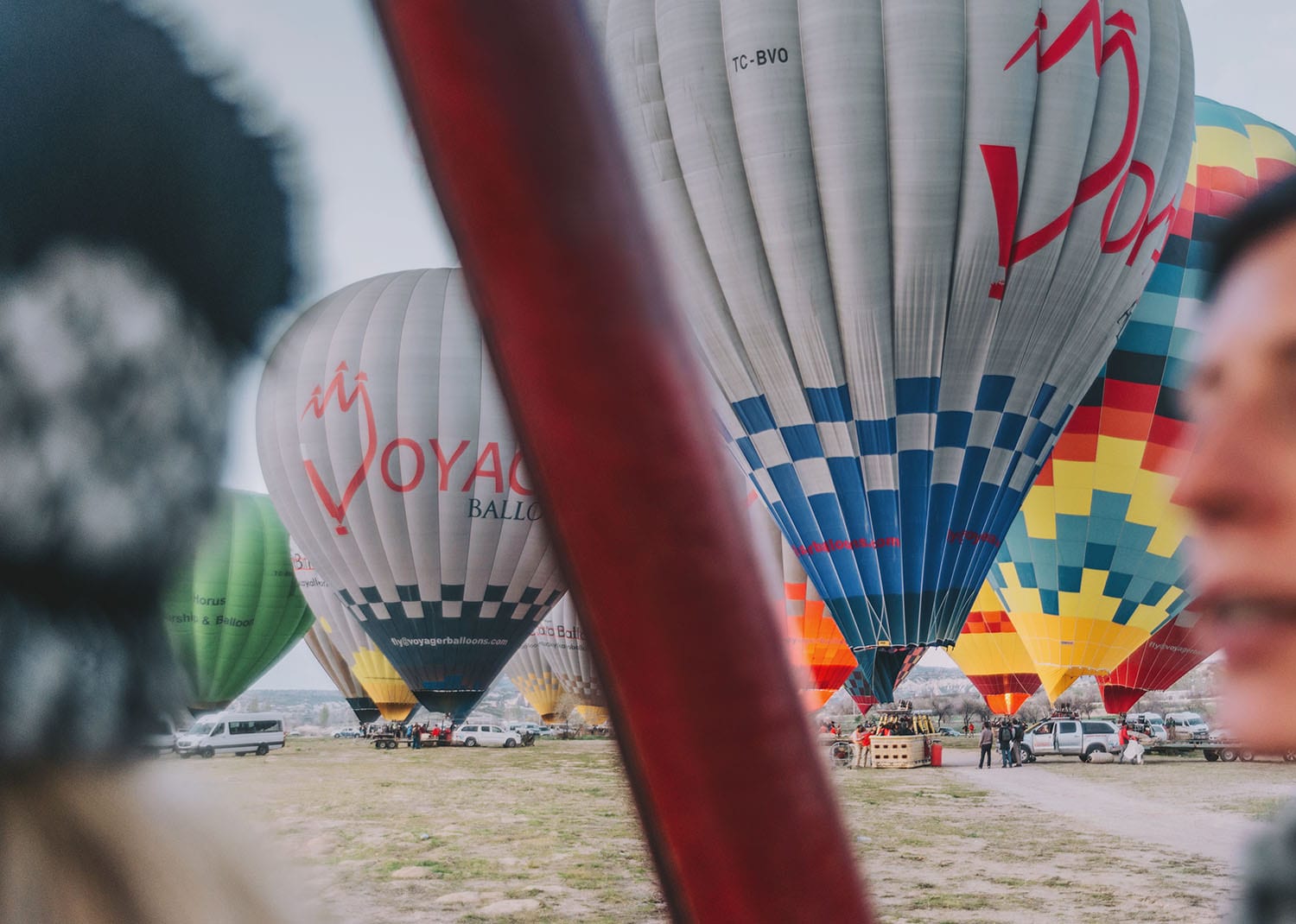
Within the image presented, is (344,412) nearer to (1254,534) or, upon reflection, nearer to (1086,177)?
(1086,177)

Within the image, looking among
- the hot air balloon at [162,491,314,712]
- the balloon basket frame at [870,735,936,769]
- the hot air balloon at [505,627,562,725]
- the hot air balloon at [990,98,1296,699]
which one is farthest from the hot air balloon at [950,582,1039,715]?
the hot air balloon at [162,491,314,712]

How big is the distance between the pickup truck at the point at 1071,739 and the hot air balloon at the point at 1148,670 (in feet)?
1.73

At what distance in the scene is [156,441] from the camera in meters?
0.40

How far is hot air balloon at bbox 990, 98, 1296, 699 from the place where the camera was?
1209 cm

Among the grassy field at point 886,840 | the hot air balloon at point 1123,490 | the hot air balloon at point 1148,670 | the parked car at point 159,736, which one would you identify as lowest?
the grassy field at point 886,840

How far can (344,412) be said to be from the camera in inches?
562

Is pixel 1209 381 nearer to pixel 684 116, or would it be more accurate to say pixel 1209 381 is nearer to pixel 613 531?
pixel 613 531

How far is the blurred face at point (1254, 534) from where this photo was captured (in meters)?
0.31

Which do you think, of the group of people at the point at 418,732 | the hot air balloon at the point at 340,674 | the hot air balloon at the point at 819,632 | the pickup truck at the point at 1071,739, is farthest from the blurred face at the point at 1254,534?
the hot air balloon at the point at 340,674

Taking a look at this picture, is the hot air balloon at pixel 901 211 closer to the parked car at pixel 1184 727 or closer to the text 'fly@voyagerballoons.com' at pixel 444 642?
the text 'fly@voyagerballoons.com' at pixel 444 642

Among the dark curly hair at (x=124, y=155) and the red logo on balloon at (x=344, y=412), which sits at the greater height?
the red logo on balloon at (x=344, y=412)

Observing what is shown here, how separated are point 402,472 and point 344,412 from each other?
113 centimetres

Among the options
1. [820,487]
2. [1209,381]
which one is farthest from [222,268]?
[820,487]

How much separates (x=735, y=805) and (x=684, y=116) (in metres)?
9.02
